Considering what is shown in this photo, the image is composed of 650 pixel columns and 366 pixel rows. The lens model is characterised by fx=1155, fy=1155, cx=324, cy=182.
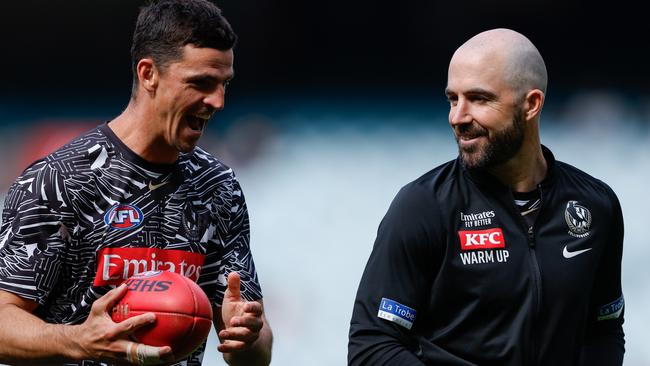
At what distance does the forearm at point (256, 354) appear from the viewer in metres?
4.29

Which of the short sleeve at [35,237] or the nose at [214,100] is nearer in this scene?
the short sleeve at [35,237]

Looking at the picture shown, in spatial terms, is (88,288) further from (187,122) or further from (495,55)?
(495,55)

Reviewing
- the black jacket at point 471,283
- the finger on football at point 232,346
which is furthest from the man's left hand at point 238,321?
the black jacket at point 471,283

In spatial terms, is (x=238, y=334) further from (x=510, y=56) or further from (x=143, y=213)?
(x=510, y=56)

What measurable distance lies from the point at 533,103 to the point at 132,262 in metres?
1.54

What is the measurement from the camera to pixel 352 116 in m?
7.51

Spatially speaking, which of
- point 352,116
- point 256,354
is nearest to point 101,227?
point 256,354

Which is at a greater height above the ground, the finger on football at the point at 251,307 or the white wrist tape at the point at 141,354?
the finger on football at the point at 251,307

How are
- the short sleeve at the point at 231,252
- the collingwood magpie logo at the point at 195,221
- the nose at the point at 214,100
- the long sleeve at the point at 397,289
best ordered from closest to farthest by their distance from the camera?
the long sleeve at the point at 397,289 → the nose at the point at 214,100 → the collingwood magpie logo at the point at 195,221 → the short sleeve at the point at 231,252

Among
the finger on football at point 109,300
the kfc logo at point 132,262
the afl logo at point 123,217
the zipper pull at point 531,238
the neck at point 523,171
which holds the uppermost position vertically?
the neck at point 523,171

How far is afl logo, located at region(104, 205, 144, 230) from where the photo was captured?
411 cm

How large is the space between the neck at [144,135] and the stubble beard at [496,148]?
1089mm

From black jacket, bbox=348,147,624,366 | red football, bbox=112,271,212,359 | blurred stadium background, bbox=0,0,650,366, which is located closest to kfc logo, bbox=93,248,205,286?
red football, bbox=112,271,212,359

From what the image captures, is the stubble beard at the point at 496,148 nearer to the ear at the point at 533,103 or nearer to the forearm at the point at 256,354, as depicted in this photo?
the ear at the point at 533,103
